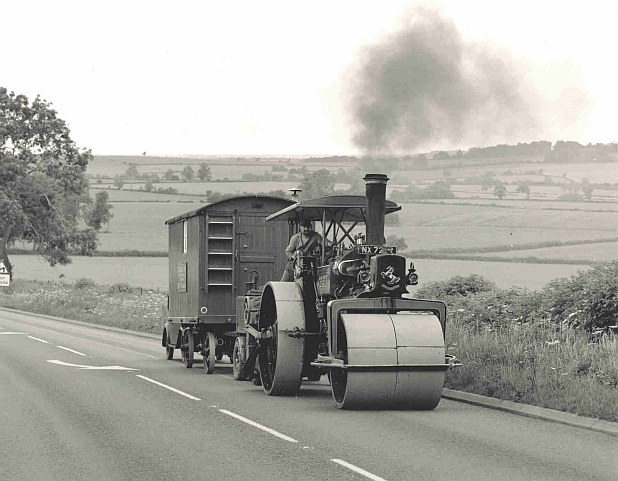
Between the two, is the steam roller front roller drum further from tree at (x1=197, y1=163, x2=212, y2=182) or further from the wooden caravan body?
tree at (x1=197, y1=163, x2=212, y2=182)

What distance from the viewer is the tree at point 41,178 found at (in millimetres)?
69625

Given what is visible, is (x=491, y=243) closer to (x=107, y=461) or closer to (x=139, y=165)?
(x=107, y=461)

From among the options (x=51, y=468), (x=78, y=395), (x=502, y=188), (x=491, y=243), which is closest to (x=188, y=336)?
(x=78, y=395)

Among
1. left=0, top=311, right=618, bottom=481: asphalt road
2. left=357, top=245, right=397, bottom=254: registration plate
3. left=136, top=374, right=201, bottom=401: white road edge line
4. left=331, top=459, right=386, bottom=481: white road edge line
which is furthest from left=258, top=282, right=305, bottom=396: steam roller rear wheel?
left=331, top=459, right=386, bottom=481: white road edge line

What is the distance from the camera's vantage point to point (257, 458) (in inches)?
400

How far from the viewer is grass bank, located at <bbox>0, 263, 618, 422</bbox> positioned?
13867 mm

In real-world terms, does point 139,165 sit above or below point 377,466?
above

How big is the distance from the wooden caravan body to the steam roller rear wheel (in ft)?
15.3

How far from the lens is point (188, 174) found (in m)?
102

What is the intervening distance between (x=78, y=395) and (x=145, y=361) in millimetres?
7706

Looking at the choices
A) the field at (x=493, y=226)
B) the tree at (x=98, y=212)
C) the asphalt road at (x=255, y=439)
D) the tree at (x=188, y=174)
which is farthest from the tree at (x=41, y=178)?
the asphalt road at (x=255, y=439)

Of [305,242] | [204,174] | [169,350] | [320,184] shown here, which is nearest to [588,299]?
[305,242]

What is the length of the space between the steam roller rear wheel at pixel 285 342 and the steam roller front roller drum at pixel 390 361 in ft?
5.89

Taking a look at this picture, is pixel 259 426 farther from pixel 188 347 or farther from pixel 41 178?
pixel 41 178
